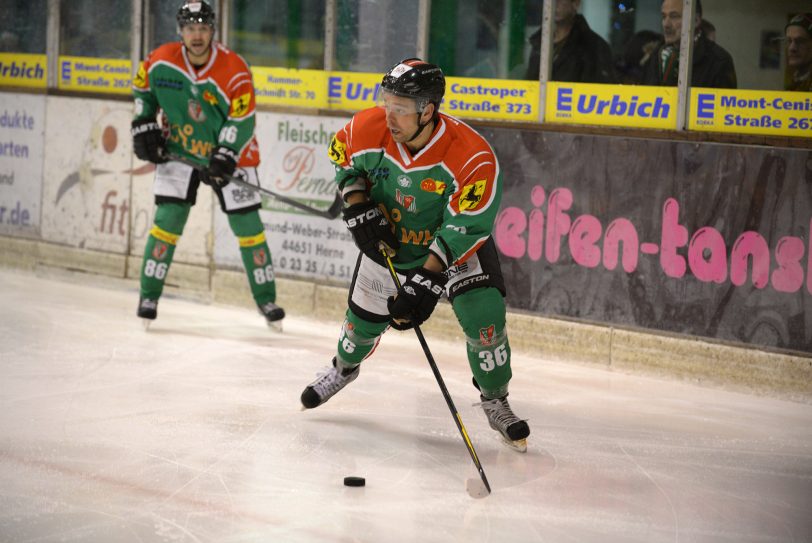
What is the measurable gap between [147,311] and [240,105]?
1072 millimetres

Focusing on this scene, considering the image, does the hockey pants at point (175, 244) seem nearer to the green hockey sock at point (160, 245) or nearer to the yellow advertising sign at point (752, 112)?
the green hockey sock at point (160, 245)

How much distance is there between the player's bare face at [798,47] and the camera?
4.82m

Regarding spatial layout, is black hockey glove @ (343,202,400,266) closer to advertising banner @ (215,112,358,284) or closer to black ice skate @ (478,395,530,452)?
black ice skate @ (478,395,530,452)

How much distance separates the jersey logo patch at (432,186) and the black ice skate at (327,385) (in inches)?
32.2

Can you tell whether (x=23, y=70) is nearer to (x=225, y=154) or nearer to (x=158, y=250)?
(x=158, y=250)

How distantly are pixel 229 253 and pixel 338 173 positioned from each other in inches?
106

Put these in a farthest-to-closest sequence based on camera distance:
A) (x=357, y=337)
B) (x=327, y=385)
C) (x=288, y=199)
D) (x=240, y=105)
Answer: (x=288, y=199) < (x=240, y=105) < (x=327, y=385) < (x=357, y=337)

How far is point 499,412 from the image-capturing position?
3.90m

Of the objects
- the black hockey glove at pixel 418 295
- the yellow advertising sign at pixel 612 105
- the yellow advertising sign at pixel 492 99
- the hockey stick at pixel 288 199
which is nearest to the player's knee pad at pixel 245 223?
the hockey stick at pixel 288 199

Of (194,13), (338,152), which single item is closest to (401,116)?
(338,152)

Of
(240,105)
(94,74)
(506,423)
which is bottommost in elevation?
(506,423)

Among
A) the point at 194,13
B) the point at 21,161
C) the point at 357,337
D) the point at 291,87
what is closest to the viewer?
the point at 357,337

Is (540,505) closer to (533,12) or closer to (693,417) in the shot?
(693,417)

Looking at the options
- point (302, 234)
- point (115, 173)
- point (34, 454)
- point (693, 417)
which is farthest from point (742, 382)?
point (115, 173)
